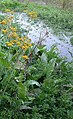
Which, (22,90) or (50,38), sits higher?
(50,38)

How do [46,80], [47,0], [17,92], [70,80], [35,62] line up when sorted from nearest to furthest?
[17,92], [46,80], [70,80], [35,62], [47,0]

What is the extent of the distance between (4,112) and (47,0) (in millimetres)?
10954

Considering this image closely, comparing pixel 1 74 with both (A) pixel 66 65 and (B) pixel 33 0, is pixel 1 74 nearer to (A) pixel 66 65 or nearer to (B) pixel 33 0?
(A) pixel 66 65

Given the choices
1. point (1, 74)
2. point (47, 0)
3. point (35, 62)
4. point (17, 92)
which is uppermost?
point (47, 0)

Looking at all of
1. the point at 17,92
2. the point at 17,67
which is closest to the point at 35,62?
the point at 17,67

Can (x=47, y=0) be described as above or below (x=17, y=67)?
above

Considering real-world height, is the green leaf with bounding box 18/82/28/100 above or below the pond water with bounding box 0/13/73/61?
below

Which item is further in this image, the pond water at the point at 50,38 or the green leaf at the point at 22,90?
the pond water at the point at 50,38

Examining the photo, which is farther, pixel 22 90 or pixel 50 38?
pixel 50 38

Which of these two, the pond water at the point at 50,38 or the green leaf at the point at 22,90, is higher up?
the pond water at the point at 50,38

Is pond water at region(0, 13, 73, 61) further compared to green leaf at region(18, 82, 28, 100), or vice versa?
pond water at region(0, 13, 73, 61)

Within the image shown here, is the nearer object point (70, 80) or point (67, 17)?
point (70, 80)

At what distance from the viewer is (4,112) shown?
316cm

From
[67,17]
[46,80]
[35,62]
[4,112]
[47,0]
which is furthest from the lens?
[47,0]
